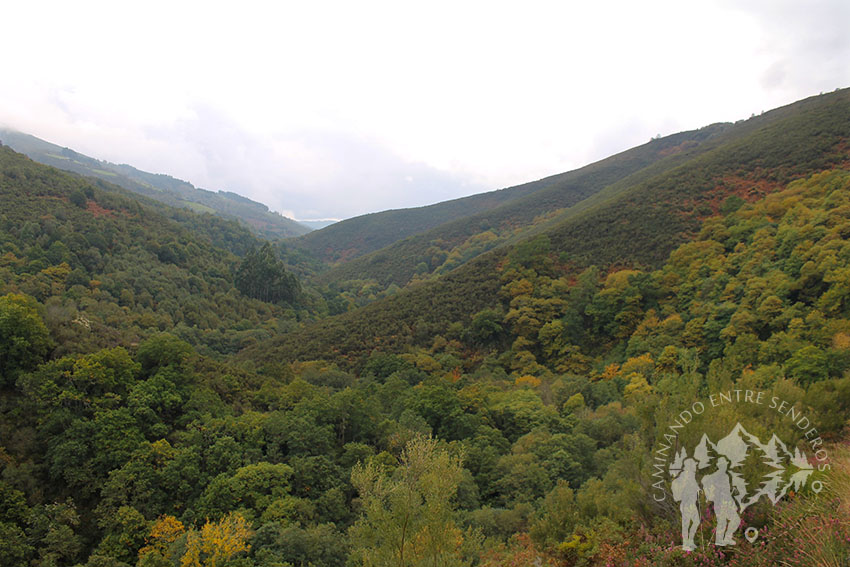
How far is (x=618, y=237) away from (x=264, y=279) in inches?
1615

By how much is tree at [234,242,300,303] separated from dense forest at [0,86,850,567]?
7858 mm

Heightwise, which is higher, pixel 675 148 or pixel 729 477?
pixel 675 148

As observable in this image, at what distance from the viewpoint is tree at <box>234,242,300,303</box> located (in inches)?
2079

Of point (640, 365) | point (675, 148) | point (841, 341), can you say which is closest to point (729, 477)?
point (841, 341)

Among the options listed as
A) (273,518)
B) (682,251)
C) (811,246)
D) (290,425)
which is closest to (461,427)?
(290,425)

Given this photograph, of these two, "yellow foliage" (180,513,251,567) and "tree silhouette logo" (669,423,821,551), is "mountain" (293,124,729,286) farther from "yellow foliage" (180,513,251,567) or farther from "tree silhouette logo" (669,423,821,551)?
"tree silhouette logo" (669,423,821,551)

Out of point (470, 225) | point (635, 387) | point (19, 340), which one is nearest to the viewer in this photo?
point (19, 340)

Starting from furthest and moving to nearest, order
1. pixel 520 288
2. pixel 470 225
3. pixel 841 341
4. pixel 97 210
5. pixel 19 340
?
pixel 470 225 → pixel 97 210 → pixel 520 288 → pixel 841 341 → pixel 19 340

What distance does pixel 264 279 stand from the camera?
53000mm

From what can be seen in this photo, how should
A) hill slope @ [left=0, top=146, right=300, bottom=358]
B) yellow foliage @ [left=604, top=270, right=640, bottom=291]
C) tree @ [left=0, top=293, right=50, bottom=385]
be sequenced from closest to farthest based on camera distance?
tree @ [left=0, top=293, right=50, bottom=385]
yellow foliage @ [left=604, top=270, right=640, bottom=291]
hill slope @ [left=0, top=146, right=300, bottom=358]

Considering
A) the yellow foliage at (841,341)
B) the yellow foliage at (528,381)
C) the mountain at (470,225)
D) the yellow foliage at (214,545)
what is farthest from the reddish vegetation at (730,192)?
the yellow foliage at (214,545)

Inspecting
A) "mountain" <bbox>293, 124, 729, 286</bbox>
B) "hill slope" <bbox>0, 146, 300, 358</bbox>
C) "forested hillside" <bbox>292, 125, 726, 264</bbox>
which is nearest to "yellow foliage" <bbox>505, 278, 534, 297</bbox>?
"hill slope" <bbox>0, 146, 300, 358</bbox>

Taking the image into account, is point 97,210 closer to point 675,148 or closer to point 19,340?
point 19,340

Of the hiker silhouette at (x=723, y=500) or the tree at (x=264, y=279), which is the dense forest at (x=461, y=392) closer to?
the hiker silhouette at (x=723, y=500)
